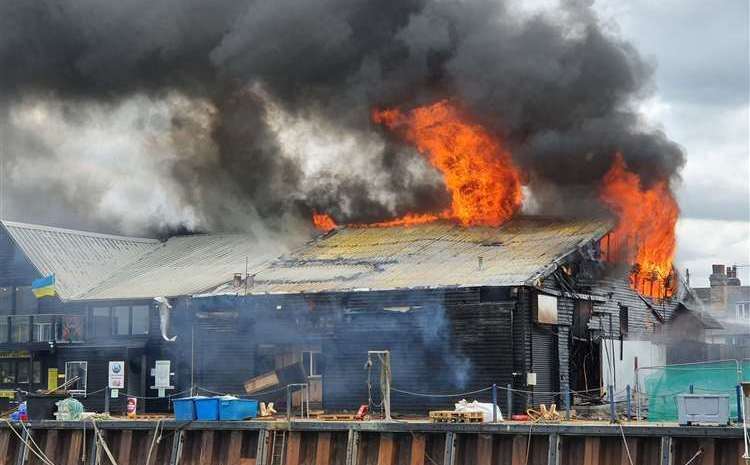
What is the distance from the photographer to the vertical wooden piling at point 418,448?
97.0 ft

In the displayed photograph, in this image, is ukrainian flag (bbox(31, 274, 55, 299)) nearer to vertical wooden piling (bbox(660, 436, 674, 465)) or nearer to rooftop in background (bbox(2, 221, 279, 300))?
rooftop in background (bbox(2, 221, 279, 300))

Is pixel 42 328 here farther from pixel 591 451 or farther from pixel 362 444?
pixel 591 451

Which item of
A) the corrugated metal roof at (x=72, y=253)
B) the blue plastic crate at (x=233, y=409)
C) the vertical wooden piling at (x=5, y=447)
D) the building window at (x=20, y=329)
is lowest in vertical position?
the vertical wooden piling at (x=5, y=447)

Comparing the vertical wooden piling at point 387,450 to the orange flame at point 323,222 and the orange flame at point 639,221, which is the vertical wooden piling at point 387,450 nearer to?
the orange flame at point 639,221

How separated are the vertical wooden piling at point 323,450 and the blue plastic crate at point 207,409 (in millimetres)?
3610

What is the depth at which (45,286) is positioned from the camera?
154 ft

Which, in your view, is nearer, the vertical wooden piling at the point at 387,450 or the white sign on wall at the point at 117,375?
the vertical wooden piling at the point at 387,450

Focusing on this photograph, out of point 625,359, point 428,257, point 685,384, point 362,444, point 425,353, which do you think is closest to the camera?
point 362,444

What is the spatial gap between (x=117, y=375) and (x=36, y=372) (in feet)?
13.5

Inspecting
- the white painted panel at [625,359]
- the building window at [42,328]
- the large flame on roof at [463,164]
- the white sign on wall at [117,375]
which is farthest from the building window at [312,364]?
the building window at [42,328]

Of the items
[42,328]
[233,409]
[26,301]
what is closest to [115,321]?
[42,328]

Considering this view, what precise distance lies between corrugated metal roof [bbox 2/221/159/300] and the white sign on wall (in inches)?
145

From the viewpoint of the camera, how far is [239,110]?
54.3 m

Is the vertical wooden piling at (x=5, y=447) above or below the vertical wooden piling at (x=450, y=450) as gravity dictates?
below
